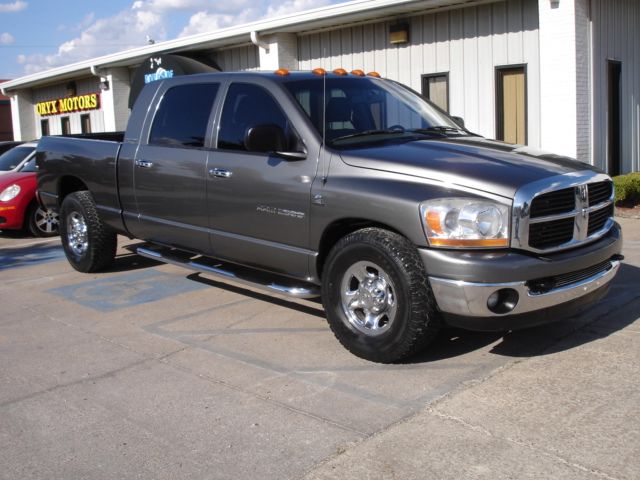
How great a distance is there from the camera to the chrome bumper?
415cm

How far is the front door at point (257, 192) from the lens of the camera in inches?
202

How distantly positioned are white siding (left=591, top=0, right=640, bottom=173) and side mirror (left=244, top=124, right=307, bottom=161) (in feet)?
26.1

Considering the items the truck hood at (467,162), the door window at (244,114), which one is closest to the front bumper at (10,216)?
the door window at (244,114)

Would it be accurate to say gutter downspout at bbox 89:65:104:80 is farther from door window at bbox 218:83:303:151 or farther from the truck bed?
door window at bbox 218:83:303:151

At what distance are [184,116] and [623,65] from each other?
915cm

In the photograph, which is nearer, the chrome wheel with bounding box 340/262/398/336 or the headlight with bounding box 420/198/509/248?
the headlight with bounding box 420/198/509/248

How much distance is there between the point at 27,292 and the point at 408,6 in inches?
323

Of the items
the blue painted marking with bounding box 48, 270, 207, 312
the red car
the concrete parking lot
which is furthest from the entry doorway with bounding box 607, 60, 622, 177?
the red car

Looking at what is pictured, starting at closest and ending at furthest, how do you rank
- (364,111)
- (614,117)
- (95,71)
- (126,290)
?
(364,111), (126,290), (614,117), (95,71)

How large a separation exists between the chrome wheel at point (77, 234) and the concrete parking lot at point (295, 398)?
4.84ft

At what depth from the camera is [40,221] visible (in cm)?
1121

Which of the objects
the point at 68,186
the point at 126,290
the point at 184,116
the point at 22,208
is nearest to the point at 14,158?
the point at 22,208

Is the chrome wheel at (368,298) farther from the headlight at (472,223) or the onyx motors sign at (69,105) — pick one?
the onyx motors sign at (69,105)

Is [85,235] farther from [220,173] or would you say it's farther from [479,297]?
[479,297]
